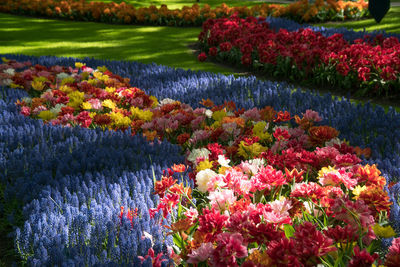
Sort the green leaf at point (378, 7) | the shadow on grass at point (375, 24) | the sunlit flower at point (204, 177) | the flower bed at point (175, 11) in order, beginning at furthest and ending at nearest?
the flower bed at point (175, 11) < the shadow on grass at point (375, 24) < the sunlit flower at point (204, 177) < the green leaf at point (378, 7)

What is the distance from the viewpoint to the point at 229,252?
6.60 feet

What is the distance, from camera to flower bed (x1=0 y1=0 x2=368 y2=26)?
14320mm

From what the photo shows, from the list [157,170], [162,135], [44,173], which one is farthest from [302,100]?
[44,173]

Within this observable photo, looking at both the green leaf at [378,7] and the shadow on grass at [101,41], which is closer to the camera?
the green leaf at [378,7]

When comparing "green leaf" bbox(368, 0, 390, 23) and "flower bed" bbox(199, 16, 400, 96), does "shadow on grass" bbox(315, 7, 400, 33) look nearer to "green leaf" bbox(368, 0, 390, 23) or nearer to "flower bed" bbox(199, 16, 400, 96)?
"flower bed" bbox(199, 16, 400, 96)

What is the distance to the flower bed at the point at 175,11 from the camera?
564 inches

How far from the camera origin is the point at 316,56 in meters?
8.01

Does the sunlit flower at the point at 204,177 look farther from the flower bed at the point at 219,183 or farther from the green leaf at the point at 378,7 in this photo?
the green leaf at the point at 378,7

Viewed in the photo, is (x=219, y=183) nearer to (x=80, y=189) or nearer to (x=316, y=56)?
(x=80, y=189)

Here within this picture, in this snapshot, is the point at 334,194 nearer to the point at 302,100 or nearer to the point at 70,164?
the point at 70,164

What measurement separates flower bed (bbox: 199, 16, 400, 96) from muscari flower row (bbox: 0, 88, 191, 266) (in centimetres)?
450

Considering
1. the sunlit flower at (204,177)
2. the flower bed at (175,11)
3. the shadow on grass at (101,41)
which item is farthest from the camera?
the flower bed at (175,11)

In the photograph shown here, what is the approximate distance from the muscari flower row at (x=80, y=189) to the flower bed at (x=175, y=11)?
1127 centimetres

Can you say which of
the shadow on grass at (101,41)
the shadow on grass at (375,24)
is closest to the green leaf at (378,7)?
the shadow on grass at (101,41)
